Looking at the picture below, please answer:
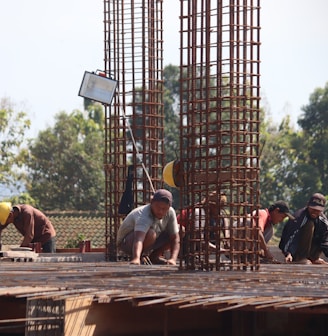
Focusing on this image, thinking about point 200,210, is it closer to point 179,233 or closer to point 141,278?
point 179,233

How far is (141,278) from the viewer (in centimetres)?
1184

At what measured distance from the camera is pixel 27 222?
62.8 feet

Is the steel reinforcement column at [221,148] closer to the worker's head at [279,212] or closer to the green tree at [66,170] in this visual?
the worker's head at [279,212]

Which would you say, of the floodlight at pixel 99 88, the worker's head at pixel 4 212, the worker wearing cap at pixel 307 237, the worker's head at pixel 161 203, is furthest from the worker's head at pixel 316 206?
the worker's head at pixel 4 212

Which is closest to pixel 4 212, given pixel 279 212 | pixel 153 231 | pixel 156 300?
pixel 279 212

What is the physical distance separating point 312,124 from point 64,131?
1081cm

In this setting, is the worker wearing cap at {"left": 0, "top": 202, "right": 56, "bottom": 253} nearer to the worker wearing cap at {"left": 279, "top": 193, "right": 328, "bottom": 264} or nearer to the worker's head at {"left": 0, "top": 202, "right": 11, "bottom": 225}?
the worker's head at {"left": 0, "top": 202, "right": 11, "bottom": 225}

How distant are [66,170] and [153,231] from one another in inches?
1437

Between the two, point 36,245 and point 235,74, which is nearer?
point 235,74

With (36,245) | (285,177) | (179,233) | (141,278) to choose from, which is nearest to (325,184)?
(285,177)

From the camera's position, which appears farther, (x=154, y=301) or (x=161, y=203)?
(x=161, y=203)

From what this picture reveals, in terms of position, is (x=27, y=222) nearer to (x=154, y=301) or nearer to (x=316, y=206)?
(x=316, y=206)

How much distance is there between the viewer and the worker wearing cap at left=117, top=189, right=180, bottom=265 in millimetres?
14562

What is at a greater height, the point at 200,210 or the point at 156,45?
the point at 156,45
